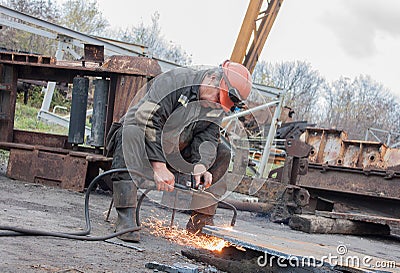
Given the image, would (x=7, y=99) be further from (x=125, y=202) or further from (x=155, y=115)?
(x=155, y=115)

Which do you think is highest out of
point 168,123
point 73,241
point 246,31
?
point 246,31

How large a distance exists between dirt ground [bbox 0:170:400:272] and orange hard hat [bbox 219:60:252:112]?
3.82ft

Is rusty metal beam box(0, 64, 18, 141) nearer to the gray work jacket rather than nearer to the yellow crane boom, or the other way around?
the gray work jacket

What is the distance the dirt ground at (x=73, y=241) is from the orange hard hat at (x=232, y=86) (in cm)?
116

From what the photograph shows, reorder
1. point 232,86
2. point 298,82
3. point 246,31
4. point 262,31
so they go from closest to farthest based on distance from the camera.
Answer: point 232,86 → point 246,31 → point 262,31 → point 298,82

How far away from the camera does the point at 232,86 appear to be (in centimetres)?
399

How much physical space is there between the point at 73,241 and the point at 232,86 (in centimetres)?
156

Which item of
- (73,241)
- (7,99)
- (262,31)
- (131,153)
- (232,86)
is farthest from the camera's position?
(262,31)

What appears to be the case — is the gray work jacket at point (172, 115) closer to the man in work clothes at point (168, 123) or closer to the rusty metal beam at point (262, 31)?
the man in work clothes at point (168, 123)

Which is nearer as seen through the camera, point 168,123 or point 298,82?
point 168,123

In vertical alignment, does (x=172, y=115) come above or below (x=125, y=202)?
above

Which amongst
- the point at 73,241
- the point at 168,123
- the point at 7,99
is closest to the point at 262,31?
the point at 7,99

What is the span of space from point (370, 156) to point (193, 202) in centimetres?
585

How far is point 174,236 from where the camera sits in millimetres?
4637
